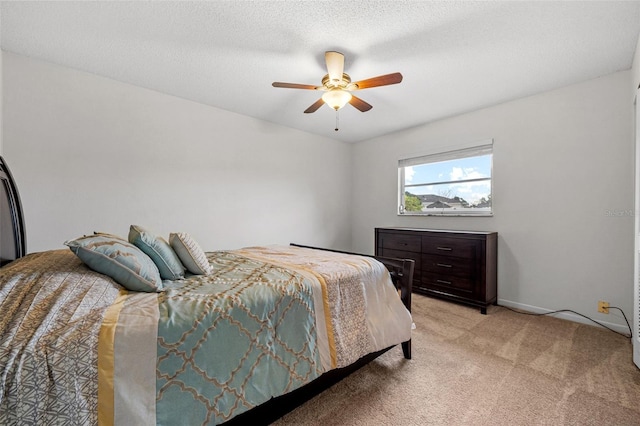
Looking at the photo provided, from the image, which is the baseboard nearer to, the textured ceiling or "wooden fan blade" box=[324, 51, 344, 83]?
the textured ceiling

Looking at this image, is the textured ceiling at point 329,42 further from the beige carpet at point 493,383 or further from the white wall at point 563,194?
the beige carpet at point 493,383

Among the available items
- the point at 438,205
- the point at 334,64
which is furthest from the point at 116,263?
the point at 438,205

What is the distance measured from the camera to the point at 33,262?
4.46ft

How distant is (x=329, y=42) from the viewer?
2.06 metres

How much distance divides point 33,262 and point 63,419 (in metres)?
0.97

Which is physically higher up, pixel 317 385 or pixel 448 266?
pixel 448 266

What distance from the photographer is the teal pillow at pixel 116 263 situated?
125 cm

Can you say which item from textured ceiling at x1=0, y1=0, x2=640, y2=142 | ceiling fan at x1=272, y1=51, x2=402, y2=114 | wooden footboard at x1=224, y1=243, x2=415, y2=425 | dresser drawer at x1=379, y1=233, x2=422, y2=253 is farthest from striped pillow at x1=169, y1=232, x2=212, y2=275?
dresser drawer at x1=379, y1=233, x2=422, y2=253

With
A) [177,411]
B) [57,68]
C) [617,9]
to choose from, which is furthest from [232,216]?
[617,9]

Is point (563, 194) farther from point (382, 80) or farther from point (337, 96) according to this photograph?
point (337, 96)

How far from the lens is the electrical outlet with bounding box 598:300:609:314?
252cm

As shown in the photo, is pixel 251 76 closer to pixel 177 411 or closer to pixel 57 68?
pixel 57 68

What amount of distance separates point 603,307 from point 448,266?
135 cm

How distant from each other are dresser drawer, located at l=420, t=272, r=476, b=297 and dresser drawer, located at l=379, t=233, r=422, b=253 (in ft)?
1.20
